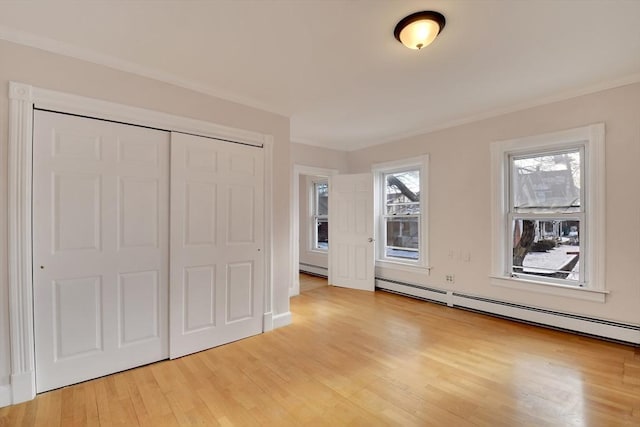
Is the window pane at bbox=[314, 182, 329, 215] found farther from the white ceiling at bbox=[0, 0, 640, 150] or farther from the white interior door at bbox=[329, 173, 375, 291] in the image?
the white ceiling at bbox=[0, 0, 640, 150]

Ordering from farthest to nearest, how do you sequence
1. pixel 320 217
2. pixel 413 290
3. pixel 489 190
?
pixel 320 217 < pixel 413 290 < pixel 489 190

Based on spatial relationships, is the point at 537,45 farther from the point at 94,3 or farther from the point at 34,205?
the point at 34,205

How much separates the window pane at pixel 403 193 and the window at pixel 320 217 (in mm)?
1686

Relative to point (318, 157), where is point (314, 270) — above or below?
below

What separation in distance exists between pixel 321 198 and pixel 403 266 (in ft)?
8.36

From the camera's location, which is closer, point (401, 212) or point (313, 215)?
point (401, 212)

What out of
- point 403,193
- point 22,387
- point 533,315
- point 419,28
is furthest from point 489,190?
point 22,387

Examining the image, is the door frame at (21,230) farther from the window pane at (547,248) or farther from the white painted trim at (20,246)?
the window pane at (547,248)

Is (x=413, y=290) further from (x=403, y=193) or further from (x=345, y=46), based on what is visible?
(x=345, y=46)

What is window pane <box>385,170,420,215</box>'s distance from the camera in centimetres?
471

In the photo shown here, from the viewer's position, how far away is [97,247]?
2.29 meters

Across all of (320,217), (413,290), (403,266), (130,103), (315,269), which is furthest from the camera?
(320,217)

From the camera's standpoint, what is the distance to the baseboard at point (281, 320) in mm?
3338

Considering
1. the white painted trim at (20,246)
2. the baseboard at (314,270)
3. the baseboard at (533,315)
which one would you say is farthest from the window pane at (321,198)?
the white painted trim at (20,246)
